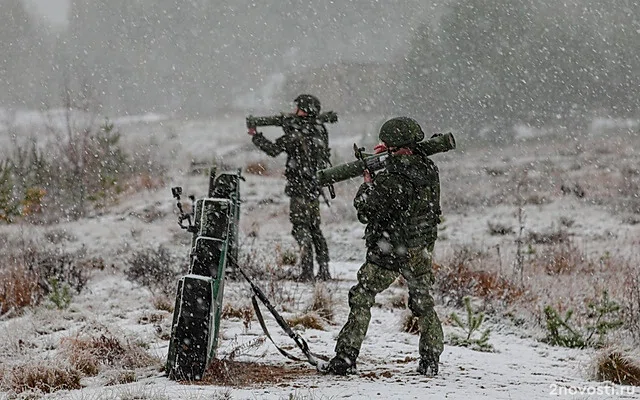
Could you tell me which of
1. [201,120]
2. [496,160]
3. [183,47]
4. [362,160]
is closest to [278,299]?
[362,160]

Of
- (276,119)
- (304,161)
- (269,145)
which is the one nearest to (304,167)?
(304,161)

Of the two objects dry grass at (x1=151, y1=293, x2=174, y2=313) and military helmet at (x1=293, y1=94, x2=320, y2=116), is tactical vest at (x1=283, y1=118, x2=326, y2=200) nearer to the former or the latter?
military helmet at (x1=293, y1=94, x2=320, y2=116)

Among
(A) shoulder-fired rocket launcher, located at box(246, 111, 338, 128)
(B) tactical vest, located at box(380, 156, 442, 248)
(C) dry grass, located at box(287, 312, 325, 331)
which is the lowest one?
(C) dry grass, located at box(287, 312, 325, 331)

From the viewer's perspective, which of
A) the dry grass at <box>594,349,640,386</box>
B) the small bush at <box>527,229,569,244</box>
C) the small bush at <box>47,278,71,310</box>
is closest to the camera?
the dry grass at <box>594,349,640,386</box>

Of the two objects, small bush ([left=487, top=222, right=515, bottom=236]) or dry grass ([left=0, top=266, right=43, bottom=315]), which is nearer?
dry grass ([left=0, top=266, right=43, bottom=315])

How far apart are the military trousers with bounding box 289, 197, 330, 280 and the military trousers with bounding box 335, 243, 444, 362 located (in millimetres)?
3273

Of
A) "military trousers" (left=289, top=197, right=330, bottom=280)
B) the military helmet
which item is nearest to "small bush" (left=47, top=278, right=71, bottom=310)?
"military trousers" (left=289, top=197, right=330, bottom=280)

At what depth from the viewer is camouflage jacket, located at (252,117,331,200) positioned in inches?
294

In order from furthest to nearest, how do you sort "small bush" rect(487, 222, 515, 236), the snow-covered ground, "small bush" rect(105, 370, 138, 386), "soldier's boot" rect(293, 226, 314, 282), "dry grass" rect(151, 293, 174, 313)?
"small bush" rect(487, 222, 515, 236), "soldier's boot" rect(293, 226, 314, 282), "dry grass" rect(151, 293, 174, 313), "small bush" rect(105, 370, 138, 386), the snow-covered ground

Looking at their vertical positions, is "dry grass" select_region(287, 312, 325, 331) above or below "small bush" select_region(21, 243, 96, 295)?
below

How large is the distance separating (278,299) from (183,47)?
4917cm

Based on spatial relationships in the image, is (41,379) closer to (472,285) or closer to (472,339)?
(472,339)

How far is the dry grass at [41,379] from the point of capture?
399 cm

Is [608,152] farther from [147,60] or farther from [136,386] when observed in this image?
[147,60]
